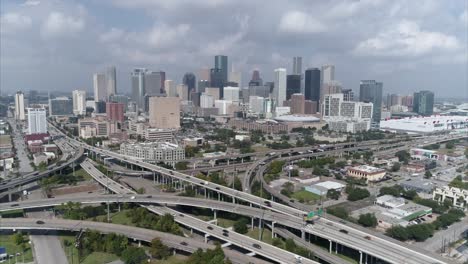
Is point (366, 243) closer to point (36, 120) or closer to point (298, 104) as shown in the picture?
point (36, 120)

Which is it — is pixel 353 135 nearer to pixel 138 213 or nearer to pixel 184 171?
pixel 184 171

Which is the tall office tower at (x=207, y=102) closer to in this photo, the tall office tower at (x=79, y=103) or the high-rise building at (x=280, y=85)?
the high-rise building at (x=280, y=85)

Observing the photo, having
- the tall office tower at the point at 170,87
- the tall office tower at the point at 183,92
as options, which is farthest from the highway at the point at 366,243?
the tall office tower at the point at 183,92

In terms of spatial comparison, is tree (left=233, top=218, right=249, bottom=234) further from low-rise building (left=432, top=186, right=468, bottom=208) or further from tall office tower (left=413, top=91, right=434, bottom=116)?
tall office tower (left=413, top=91, right=434, bottom=116)

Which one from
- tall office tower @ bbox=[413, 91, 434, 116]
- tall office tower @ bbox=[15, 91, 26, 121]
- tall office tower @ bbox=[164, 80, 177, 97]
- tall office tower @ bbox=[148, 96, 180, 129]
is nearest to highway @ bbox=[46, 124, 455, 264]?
tall office tower @ bbox=[148, 96, 180, 129]

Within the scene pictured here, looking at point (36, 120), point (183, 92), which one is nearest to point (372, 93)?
point (183, 92)

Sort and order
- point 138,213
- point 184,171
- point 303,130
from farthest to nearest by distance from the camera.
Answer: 1. point 303,130
2. point 184,171
3. point 138,213

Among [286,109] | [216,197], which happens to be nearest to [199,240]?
[216,197]
